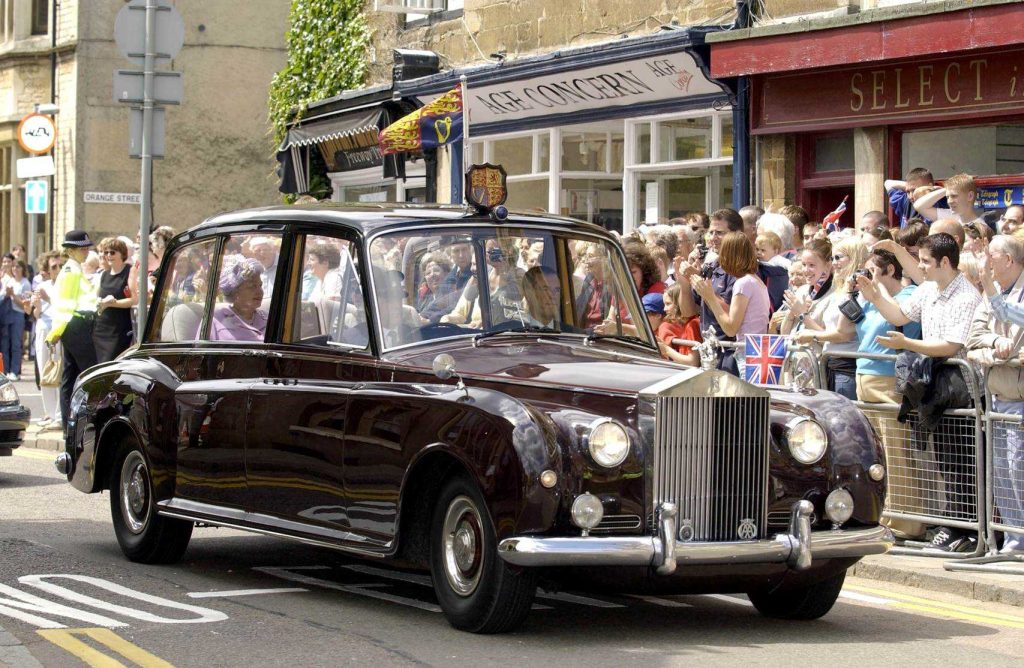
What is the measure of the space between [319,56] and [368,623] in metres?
19.5

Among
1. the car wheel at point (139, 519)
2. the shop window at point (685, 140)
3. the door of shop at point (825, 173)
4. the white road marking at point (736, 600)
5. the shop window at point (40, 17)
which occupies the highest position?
the shop window at point (40, 17)

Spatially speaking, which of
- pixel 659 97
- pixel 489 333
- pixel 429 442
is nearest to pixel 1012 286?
pixel 489 333

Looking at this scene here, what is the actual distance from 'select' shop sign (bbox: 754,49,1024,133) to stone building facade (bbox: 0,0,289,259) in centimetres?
1876

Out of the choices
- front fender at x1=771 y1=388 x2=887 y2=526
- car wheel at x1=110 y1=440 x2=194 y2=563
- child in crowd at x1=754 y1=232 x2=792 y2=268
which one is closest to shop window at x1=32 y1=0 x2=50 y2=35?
child in crowd at x1=754 y1=232 x2=792 y2=268

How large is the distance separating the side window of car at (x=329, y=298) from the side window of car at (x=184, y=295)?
1014 mm

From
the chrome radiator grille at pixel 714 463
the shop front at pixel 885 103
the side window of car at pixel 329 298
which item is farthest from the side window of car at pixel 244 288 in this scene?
the shop front at pixel 885 103

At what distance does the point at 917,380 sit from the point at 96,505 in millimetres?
6106

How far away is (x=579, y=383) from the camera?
744cm

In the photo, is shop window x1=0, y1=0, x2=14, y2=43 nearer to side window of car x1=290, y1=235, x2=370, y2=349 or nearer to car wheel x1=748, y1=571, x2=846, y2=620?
side window of car x1=290, y1=235, x2=370, y2=349

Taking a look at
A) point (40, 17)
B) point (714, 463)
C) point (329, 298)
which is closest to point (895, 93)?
point (329, 298)

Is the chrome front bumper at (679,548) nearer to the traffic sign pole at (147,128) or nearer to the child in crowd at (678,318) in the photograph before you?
the child in crowd at (678,318)

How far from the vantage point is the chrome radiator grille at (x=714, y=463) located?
7.30 metres

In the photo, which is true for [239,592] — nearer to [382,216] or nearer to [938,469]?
[382,216]

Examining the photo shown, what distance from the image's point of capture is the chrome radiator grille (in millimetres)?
7301
